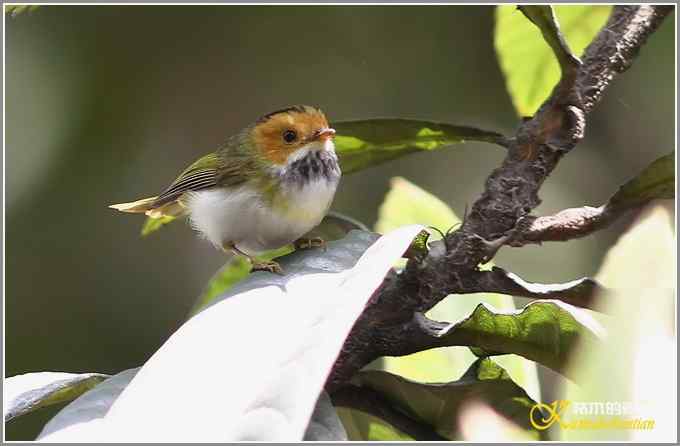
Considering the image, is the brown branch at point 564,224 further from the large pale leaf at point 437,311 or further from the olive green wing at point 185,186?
the olive green wing at point 185,186

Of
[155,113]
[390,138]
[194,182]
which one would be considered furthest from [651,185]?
[155,113]

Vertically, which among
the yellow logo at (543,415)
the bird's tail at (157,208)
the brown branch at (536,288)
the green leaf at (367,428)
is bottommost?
the green leaf at (367,428)

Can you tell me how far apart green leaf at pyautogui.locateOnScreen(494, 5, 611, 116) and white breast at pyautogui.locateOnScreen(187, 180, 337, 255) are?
13.8 inches

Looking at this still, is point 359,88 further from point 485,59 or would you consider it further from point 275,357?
point 275,357

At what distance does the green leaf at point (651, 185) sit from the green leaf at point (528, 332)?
0.18 m

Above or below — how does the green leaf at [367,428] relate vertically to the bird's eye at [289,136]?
below

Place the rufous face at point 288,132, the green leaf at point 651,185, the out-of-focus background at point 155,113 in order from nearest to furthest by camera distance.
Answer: the green leaf at point 651,185, the rufous face at point 288,132, the out-of-focus background at point 155,113

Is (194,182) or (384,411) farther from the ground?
(194,182)

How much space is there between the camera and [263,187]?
1608mm

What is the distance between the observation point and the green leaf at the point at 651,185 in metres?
1.04

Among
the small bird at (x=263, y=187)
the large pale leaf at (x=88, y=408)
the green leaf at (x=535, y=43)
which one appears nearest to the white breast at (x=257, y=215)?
the small bird at (x=263, y=187)

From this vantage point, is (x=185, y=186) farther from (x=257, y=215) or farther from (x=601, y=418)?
(x=601, y=418)

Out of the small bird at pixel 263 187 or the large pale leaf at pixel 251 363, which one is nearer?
the large pale leaf at pixel 251 363

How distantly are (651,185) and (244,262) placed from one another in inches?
26.7
